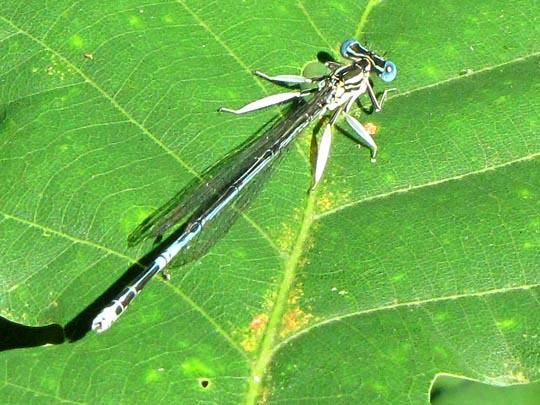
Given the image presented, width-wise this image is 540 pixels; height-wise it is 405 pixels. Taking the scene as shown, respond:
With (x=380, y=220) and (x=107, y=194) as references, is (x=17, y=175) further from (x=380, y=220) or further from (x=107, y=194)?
(x=380, y=220)

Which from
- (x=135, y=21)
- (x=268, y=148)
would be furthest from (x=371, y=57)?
(x=135, y=21)

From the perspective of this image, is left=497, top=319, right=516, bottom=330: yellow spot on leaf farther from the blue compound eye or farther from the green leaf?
the blue compound eye

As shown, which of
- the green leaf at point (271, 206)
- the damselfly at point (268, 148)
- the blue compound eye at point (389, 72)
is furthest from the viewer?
the blue compound eye at point (389, 72)

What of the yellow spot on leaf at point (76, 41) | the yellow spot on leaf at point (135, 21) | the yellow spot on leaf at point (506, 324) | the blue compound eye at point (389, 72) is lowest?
the yellow spot on leaf at point (506, 324)

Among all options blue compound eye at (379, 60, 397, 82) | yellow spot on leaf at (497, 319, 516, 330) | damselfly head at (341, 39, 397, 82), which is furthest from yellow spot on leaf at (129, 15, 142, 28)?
yellow spot on leaf at (497, 319, 516, 330)

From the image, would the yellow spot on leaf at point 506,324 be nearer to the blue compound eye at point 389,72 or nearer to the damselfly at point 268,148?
the damselfly at point 268,148

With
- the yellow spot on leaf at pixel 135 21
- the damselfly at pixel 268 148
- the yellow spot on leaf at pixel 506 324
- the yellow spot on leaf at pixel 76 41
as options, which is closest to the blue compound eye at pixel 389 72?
the damselfly at pixel 268 148

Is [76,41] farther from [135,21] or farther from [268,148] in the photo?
[268,148]

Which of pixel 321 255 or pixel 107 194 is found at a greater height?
pixel 107 194

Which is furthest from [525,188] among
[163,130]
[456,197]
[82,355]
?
[82,355]
